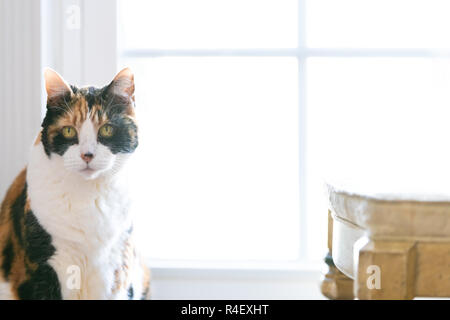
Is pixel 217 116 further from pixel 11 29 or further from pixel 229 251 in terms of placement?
pixel 11 29

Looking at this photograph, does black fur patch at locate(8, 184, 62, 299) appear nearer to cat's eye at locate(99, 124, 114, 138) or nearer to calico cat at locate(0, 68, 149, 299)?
calico cat at locate(0, 68, 149, 299)

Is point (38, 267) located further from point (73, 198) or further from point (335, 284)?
point (335, 284)

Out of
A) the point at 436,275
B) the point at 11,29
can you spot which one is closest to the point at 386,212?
the point at 436,275

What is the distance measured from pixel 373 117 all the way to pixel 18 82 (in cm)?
94

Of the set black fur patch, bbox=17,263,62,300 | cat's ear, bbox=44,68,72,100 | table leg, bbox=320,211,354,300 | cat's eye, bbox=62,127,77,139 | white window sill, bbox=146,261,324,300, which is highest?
cat's ear, bbox=44,68,72,100

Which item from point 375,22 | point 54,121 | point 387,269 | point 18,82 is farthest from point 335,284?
point 18,82

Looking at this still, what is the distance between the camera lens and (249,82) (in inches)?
60.2

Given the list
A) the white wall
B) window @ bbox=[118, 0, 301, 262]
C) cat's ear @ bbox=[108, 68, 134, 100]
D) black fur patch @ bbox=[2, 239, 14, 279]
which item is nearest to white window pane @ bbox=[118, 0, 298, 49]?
window @ bbox=[118, 0, 301, 262]

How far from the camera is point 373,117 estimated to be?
4.94ft

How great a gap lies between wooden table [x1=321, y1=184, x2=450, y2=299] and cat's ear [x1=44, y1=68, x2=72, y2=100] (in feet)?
1.68

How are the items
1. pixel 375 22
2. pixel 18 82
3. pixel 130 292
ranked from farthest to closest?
pixel 375 22, pixel 18 82, pixel 130 292

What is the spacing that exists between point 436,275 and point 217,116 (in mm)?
899

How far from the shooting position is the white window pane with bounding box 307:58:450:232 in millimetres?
1488

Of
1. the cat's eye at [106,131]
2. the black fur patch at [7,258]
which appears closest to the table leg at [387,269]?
the cat's eye at [106,131]
